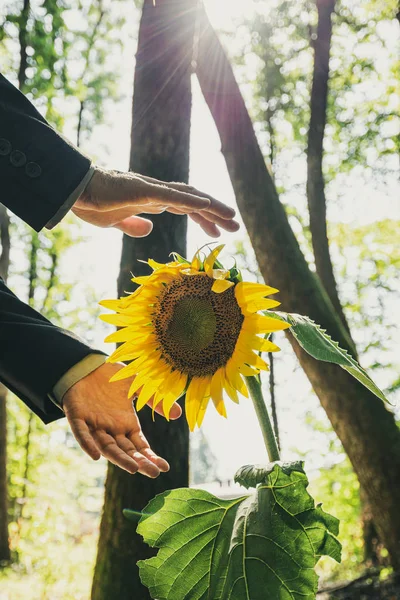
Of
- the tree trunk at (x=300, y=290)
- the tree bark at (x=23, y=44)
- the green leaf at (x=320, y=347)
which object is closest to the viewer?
the green leaf at (x=320, y=347)

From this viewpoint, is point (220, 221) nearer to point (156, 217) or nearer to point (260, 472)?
point (260, 472)

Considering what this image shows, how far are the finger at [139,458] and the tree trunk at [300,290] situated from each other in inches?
96.9

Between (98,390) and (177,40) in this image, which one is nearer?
(98,390)

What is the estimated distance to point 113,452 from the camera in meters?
1.40

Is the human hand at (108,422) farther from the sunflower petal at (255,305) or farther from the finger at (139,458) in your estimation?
the sunflower petal at (255,305)

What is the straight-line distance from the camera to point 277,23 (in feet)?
33.7

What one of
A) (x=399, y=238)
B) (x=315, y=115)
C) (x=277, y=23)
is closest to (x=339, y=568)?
(x=315, y=115)

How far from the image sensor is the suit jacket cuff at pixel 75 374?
1.58 metres

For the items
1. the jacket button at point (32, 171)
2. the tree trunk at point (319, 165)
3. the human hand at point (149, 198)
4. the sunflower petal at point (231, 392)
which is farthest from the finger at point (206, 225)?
the tree trunk at point (319, 165)

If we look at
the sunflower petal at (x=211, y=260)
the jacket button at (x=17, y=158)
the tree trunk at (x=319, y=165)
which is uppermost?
the tree trunk at (x=319, y=165)

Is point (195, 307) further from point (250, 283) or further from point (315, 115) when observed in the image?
point (315, 115)

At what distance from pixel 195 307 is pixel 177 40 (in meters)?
3.17

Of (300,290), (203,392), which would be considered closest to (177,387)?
(203,392)

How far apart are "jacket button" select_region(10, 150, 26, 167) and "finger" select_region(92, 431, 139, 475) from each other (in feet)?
2.54
